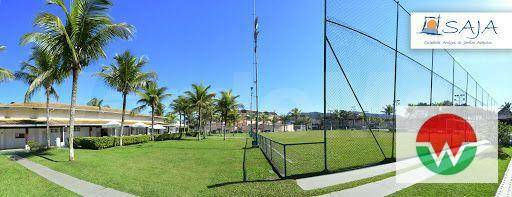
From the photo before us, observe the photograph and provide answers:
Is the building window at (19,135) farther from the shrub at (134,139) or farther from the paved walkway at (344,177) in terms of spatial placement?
the paved walkway at (344,177)

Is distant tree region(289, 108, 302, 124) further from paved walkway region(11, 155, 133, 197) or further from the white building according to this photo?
paved walkway region(11, 155, 133, 197)

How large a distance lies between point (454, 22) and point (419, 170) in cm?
722

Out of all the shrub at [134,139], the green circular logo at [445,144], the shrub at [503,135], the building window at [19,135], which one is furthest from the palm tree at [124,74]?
the shrub at [503,135]

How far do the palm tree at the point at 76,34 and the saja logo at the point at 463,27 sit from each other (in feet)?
42.1

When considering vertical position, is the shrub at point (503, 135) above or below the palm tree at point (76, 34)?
below

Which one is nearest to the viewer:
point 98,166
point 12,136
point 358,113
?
point 358,113

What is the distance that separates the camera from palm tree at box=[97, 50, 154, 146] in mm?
27656

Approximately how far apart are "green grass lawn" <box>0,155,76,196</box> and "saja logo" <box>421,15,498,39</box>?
1387 centimetres

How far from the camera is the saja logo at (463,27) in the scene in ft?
47.5

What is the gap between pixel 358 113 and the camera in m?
11.8

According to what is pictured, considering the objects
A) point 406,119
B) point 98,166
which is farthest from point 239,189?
point 406,119

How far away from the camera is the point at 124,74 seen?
27750 mm

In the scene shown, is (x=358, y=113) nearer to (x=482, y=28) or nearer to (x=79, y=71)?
(x=482, y=28)

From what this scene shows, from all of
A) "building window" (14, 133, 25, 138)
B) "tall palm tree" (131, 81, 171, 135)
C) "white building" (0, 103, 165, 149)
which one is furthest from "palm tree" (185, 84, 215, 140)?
"building window" (14, 133, 25, 138)
